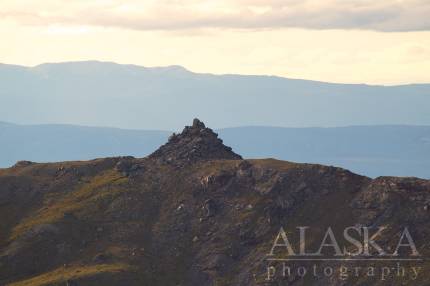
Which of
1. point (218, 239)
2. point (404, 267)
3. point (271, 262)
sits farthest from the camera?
point (218, 239)

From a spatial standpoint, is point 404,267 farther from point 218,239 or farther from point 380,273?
point 218,239

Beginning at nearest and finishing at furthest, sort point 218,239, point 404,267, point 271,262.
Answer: point 404,267
point 271,262
point 218,239

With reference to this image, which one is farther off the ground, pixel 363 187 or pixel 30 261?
pixel 363 187

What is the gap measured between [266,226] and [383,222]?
24.3m

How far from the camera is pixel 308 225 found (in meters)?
193

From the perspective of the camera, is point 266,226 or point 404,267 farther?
point 266,226

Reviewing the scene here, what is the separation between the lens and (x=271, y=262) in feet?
611

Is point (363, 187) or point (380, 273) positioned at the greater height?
point (363, 187)

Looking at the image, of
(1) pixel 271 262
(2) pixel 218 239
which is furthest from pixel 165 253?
(1) pixel 271 262

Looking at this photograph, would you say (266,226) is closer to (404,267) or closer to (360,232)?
(360,232)

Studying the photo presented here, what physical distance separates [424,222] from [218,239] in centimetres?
4251

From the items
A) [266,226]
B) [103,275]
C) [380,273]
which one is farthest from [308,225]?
[103,275]

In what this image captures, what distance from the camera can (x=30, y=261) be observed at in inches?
7702

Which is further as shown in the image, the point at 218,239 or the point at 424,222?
the point at 218,239
